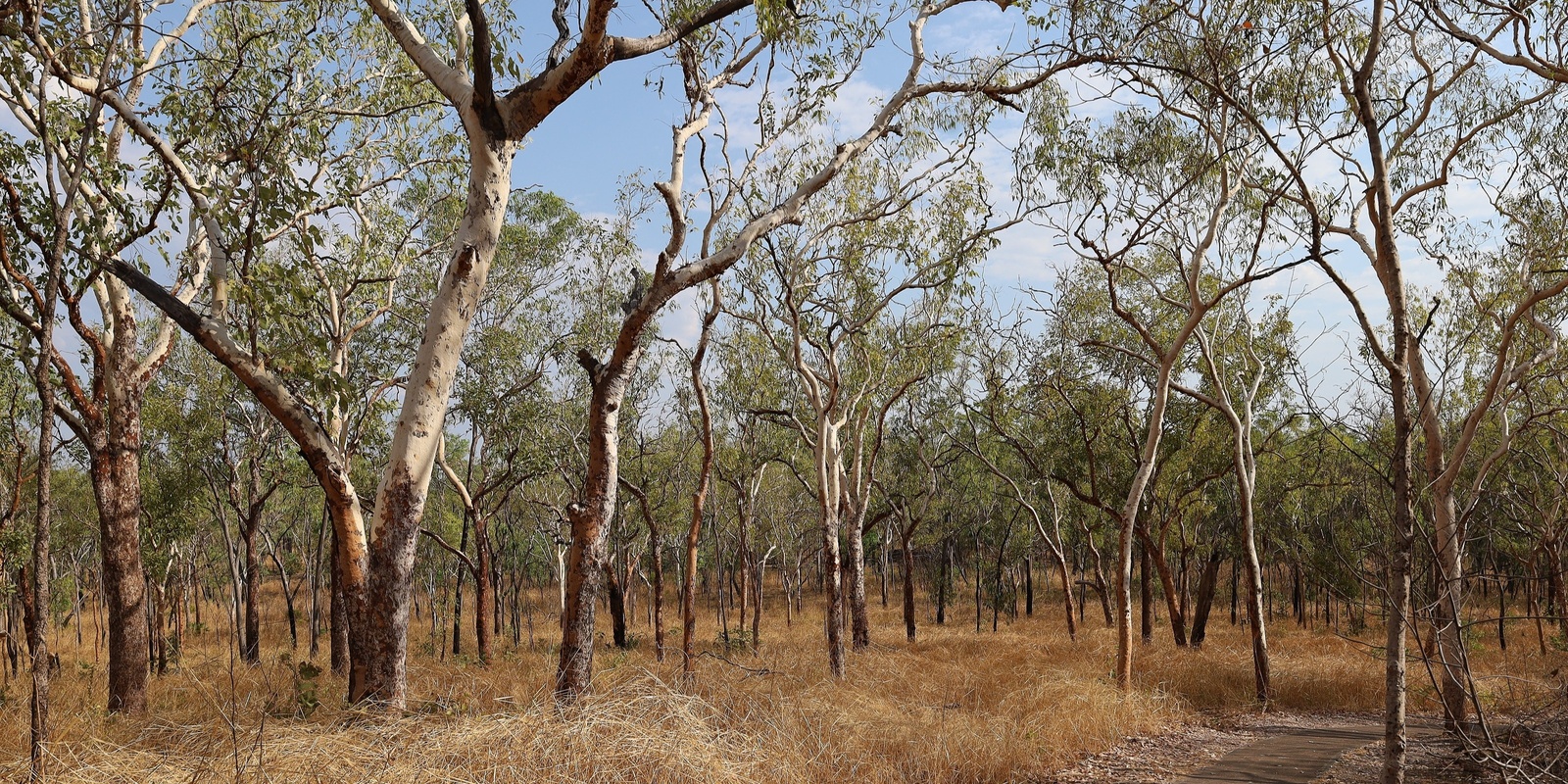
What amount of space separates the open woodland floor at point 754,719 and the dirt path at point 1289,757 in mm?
301

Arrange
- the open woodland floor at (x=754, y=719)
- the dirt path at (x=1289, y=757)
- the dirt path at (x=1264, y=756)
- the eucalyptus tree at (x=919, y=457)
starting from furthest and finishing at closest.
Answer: the eucalyptus tree at (x=919, y=457) → the dirt path at (x=1289, y=757) → the dirt path at (x=1264, y=756) → the open woodland floor at (x=754, y=719)

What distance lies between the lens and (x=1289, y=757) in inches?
370

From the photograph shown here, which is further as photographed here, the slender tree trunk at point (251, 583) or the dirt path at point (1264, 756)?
the slender tree trunk at point (251, 583)

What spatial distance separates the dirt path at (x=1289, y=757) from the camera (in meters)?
8.37

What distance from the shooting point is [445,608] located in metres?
37.2

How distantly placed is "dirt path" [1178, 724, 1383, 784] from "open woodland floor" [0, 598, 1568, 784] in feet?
0.99

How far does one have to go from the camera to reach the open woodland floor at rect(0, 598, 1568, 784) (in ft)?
15.1

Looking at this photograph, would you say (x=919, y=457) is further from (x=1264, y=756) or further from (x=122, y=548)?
(x=122, y=548)

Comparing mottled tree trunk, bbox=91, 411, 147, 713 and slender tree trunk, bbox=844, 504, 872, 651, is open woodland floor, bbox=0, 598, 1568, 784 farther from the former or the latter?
slender tree trunk, bbox=844, 504, 872, 651

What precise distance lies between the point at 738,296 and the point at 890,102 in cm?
880

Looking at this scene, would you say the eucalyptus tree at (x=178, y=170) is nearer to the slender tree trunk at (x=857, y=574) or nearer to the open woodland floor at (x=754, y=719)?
the open woodland floor at (x=754, y=719)

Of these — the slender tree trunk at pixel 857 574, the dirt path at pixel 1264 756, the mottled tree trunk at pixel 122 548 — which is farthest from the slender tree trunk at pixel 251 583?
the dirt path at pixel 1264 756

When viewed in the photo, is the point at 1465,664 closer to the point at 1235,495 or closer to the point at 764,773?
the point at 764,773

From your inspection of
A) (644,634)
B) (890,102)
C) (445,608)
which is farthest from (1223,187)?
(445,608)
